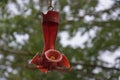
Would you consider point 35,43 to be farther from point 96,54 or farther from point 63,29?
point 63,29

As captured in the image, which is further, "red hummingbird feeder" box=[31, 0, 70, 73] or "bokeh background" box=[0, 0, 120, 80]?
"bokeh background" box=[0, 0, 120, 80]

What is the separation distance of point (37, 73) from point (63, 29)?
1673 mm

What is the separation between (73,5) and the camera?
7.37 metres

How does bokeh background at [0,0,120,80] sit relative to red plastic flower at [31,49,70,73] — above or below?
below

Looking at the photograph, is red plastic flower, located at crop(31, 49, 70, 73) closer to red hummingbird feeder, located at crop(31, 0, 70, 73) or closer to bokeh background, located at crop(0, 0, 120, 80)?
red hummingbird feeder, located at crop(31, 0, 70, 73)

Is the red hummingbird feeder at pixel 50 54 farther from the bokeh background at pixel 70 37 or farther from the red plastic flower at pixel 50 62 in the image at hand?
the bokeh background at pixel 70 37

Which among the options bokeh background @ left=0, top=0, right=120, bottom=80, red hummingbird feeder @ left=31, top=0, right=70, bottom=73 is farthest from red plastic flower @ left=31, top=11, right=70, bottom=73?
bokeh background @ left=0, top=0, right=120, bottom=80

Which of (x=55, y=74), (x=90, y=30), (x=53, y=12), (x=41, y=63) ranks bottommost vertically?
(x=55, y=74)

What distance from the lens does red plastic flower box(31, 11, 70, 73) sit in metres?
2.26

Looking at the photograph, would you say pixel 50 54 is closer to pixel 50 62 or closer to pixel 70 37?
pixel 50 62

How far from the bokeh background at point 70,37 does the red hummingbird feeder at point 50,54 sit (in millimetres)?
3248

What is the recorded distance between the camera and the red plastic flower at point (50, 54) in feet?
7.40

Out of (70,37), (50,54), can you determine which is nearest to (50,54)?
(50,54)

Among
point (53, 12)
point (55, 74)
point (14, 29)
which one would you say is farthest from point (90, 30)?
point (53, 12)
